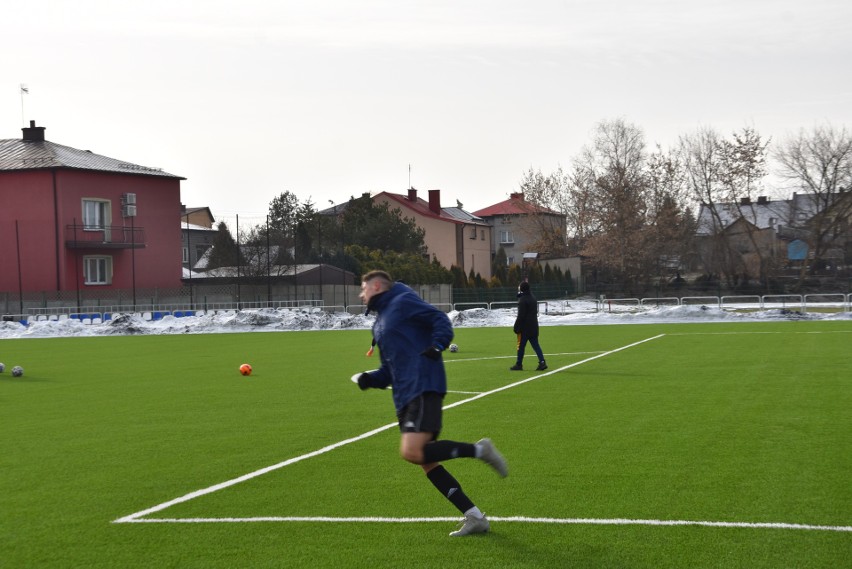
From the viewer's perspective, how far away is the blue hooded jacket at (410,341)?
23.5ft

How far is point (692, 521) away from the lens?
289 inches

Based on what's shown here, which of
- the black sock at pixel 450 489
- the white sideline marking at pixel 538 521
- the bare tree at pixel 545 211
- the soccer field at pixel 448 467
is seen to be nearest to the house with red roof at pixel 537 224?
the bare tree at pixel 545 211

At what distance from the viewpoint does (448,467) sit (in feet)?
31.7

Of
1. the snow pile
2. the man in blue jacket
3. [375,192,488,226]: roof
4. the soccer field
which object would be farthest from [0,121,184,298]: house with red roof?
the man in blue jacket

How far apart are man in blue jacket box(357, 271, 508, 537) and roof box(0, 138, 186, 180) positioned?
157 feet

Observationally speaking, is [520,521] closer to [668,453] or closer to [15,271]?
[668,453]

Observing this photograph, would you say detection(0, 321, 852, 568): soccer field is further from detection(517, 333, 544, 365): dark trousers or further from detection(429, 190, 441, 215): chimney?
detection(429, 190, 441, 215): chimney

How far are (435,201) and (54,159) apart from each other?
1907 inches

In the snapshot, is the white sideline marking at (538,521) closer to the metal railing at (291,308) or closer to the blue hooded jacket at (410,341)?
the blue hooded jacket at (410,341)

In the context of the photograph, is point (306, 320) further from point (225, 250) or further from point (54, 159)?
point (54, 159)

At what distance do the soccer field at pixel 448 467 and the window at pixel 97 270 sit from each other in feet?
113

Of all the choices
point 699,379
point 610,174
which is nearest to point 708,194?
point 610,174

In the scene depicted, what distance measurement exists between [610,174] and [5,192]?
43.9 m

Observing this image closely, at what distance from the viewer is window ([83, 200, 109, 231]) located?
174ft
